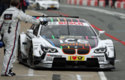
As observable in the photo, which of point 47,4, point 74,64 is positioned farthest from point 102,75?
point 47,4

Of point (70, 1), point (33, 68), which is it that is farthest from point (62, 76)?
point (70, 1)

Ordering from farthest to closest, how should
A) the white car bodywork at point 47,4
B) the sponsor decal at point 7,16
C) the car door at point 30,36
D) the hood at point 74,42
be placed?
the white car bodywork at point 47,4, the car door at point 30,36, the hood at point 74,42, the sponsor decal at point 7,16

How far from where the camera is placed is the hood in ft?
40.5

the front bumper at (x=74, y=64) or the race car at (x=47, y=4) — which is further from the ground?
the front bumper at (x=74, y=64)

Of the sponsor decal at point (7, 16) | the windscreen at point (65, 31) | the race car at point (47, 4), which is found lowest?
the race car at point (47, 4)

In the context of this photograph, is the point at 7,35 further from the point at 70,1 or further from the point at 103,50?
the point at 70,1

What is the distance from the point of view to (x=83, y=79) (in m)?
11.0

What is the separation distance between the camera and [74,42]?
494 inches

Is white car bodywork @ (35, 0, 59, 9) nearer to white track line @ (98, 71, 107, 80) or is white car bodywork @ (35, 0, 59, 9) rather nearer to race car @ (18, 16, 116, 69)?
race car @ (18, 16, 116, 69)

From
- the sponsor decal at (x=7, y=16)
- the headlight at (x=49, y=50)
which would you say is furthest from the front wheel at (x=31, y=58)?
the sponsor decal at (x=7, y=16)

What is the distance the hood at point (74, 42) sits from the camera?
486 inches

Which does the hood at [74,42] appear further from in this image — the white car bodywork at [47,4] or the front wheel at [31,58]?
the white car bodywork at [47,4]

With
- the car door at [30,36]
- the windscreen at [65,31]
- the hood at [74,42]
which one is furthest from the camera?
the windscreen at [65,31]

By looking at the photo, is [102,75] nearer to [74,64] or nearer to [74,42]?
[74,64]
